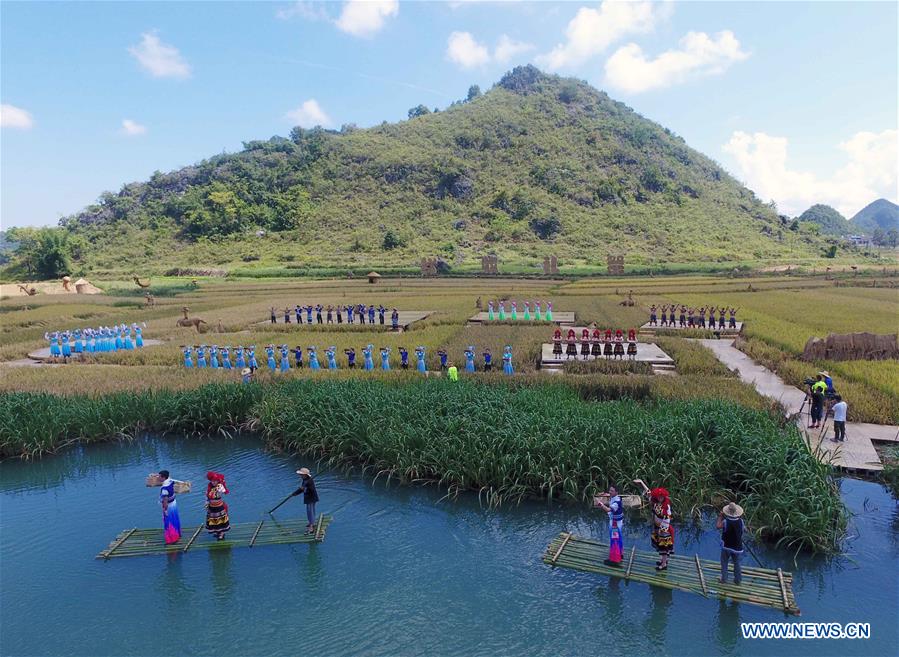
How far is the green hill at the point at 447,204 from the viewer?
94750 millimetres

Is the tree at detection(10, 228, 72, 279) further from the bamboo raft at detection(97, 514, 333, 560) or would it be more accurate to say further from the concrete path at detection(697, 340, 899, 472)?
the concrete path at detection(697, 340, 899, 472)

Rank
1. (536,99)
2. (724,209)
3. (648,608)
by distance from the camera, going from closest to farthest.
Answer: (648,608), (724,209), (536,99)

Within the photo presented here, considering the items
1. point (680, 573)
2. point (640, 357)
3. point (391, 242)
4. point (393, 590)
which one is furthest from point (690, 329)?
point (391, 242)

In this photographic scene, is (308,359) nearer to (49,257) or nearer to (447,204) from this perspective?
(49,257)

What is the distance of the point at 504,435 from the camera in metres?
13.4

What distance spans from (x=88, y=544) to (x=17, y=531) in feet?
6.73

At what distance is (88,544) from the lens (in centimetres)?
1121

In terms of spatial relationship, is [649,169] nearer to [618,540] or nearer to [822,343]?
[822,343]

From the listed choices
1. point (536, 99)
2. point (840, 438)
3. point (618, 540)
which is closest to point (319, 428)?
point (618, 540)

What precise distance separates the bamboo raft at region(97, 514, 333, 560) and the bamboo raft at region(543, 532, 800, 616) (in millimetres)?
4728

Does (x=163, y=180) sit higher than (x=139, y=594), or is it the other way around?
(x=163, y=180)

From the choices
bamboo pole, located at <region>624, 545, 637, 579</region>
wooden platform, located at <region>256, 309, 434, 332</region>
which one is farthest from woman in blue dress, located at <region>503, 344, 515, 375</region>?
wooden platform, located at <region>256, 309, 434, 332</region>

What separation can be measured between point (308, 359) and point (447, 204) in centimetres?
9151

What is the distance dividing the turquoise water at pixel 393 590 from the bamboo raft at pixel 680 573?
0.20 m
